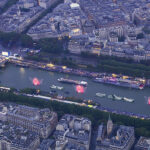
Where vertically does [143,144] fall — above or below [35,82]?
below

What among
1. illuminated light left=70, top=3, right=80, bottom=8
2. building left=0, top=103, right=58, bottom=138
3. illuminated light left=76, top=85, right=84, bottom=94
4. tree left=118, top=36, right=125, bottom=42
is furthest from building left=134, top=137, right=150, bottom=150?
illuminated light left=70, top=3, right=80, bottom=8

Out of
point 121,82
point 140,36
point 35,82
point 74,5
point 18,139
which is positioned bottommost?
point 18,139

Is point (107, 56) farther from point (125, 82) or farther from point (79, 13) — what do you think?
point (79, 13)

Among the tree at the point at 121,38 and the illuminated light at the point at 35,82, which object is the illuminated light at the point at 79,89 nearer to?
the illuminated light at the point at 35,82

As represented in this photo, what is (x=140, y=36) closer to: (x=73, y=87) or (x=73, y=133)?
(x=73, y=87)

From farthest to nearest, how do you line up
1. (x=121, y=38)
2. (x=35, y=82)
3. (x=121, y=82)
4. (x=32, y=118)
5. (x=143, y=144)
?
(x=121, y=38) → (x=35, y=82) → (x=121, y=82) → (x=32, y=118) → (x=143, y=144)

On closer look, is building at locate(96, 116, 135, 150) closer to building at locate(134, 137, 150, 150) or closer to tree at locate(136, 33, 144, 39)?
building at locate(134, 137, 150, 150)

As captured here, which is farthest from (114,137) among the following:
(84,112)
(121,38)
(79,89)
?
(121,38)
